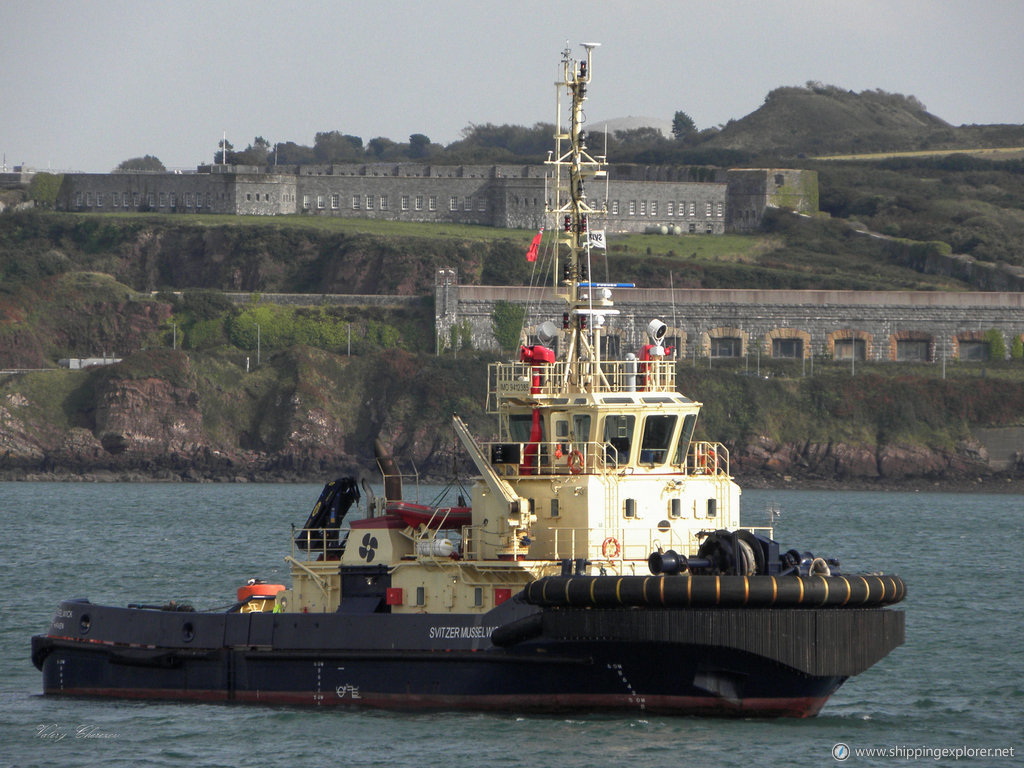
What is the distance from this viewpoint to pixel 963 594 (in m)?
35.3

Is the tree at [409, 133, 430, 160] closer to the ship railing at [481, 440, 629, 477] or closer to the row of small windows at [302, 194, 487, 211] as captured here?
the row of small windows at [302, 194, 487, 211]

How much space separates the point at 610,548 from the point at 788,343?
64.4m

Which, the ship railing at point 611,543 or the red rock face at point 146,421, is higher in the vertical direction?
the ship railing at point 611,543

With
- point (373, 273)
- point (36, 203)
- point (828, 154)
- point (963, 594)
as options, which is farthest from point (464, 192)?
point (963, 594)

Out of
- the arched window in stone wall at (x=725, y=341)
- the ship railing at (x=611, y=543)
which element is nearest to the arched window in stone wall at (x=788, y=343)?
the arched window in stone wall at (x=725, y=341)

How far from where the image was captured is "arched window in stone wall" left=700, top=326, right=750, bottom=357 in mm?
83250

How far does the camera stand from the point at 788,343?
84.4 metres

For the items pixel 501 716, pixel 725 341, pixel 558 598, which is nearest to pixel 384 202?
pixel 725 341

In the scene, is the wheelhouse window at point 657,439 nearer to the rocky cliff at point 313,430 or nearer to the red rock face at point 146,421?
the rocky cliff at point 313,430

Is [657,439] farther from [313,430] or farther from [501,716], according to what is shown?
[313,430]

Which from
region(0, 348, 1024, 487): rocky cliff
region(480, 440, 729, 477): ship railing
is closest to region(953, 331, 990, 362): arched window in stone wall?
region(0, 348, 1024, 487): rocky cliff

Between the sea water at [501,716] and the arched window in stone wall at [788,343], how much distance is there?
37.7m

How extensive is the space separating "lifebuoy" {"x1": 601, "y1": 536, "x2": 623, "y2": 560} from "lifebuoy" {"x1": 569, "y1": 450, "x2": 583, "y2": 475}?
958 millimetres

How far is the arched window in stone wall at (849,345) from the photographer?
8406 cm
